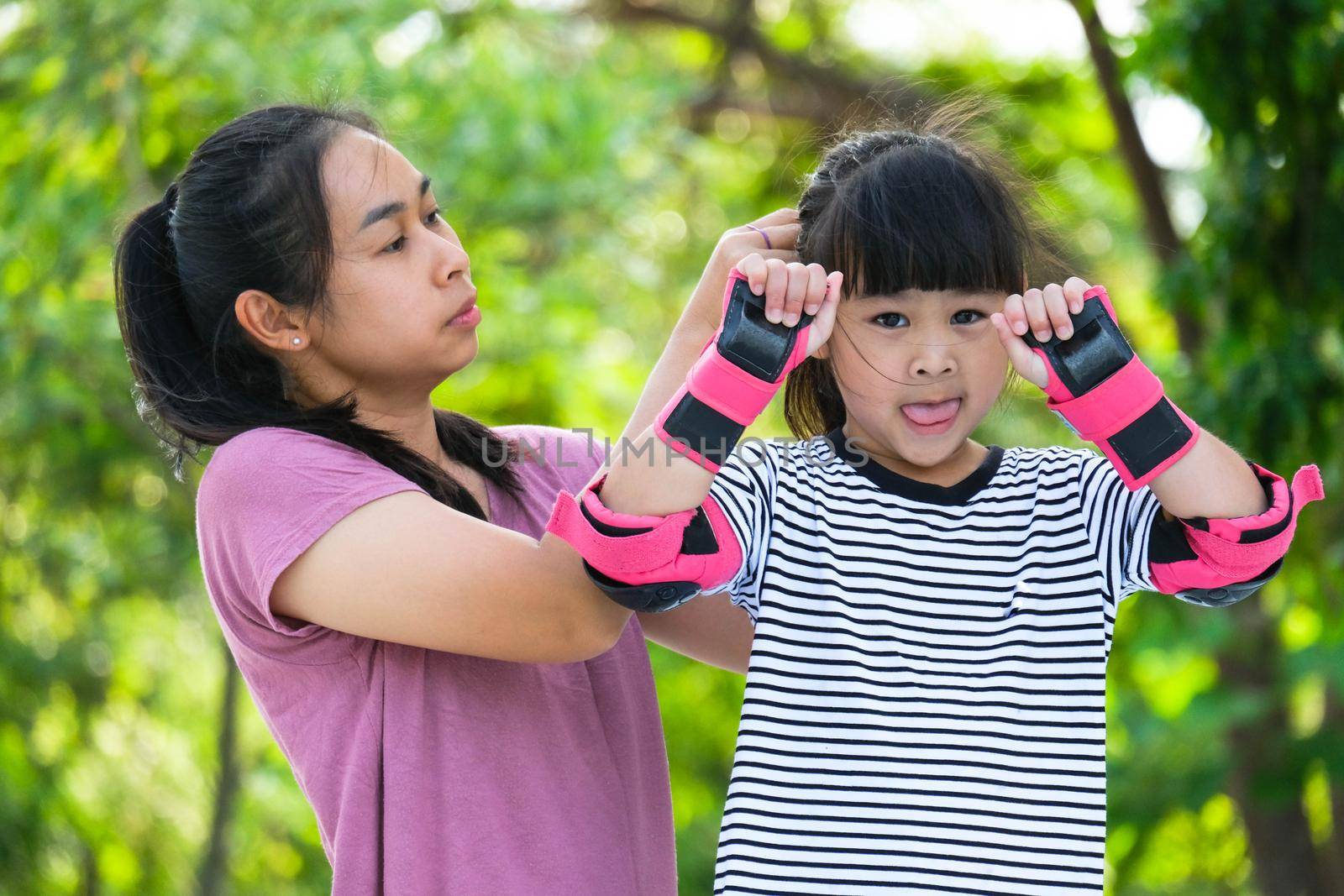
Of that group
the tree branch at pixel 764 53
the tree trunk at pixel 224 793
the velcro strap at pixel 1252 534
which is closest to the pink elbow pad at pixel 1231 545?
the velcro strap at pixel 1252 534

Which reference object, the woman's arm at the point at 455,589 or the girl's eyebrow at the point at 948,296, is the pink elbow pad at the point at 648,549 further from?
the girl's eyebrow at the point at 948,296

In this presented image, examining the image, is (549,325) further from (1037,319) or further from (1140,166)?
(1037,319)

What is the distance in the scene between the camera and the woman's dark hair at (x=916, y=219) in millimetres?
1215

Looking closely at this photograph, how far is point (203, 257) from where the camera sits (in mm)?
1370

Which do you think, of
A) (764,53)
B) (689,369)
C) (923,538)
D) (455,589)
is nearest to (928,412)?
(923,538)

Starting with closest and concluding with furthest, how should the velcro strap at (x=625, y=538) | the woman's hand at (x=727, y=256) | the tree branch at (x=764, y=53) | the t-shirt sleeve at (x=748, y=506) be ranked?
the velcro strap at (x=625, y=538) → the t-shirt sleeve at (x=748, y=506) → the woman's hand at (x=727, y=256) → the tree branch at (x=764, y=53)

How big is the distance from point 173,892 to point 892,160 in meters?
4.15

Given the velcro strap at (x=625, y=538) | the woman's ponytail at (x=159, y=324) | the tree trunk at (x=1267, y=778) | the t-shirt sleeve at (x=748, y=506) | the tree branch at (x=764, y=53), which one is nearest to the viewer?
the velcro strap at (x=625, y=538)

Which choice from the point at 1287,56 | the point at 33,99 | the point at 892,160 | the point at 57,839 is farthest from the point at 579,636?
the point at 57,839

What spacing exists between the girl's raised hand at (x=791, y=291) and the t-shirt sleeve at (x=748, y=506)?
15cm

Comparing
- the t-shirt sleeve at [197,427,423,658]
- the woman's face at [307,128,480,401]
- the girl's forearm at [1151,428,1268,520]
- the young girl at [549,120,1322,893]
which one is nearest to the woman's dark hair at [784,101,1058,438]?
the young girl at [549,120,1322,893]

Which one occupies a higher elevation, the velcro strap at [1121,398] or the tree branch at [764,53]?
the tree branch at [764,53]

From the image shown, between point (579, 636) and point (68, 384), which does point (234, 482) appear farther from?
point (68, 384)

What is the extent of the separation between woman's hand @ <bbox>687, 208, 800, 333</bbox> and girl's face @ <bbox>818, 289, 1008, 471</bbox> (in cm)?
11
